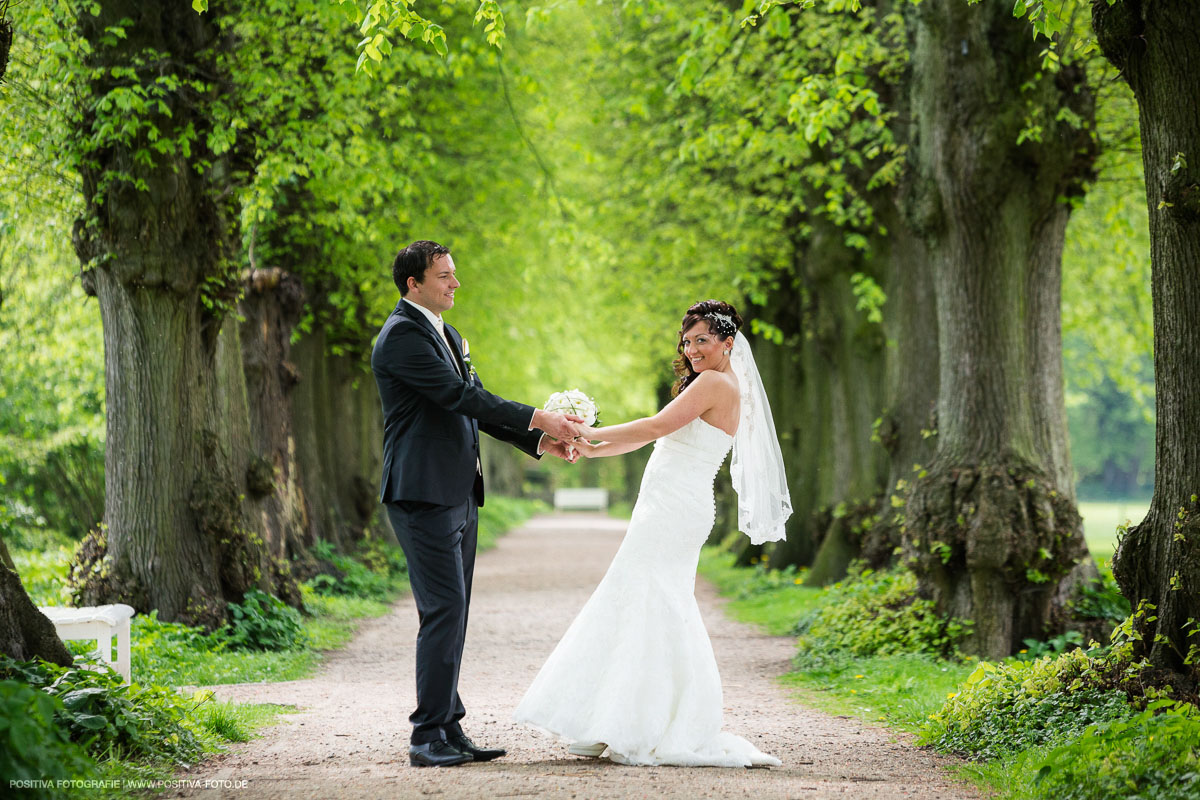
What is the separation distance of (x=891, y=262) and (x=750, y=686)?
6827mm

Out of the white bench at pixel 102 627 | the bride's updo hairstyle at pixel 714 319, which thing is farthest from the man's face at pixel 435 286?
the white bench at pixel 102 627

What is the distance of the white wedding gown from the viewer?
5.77 m

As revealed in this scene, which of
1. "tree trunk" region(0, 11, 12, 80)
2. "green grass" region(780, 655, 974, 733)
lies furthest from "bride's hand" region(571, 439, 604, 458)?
"tree trunk" region(0, 11, 12, 80)

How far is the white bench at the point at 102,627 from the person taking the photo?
7199 mm

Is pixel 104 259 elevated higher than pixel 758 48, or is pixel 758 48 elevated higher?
pixel 758 48

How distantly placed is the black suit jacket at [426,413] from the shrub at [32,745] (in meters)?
1.95

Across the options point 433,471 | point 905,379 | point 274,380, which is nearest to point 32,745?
point 433,471

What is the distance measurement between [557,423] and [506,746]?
1865 millimetres

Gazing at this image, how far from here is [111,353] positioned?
9961 millimetres

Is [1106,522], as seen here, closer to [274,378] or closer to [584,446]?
[274,378]

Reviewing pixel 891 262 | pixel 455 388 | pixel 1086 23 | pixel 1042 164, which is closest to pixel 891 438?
pixel 891 262

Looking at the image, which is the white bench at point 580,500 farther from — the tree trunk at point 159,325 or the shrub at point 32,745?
the shrub at point 32,745

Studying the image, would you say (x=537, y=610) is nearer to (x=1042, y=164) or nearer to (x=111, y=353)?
(x=111, y=353)

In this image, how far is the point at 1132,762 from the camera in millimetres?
4719
